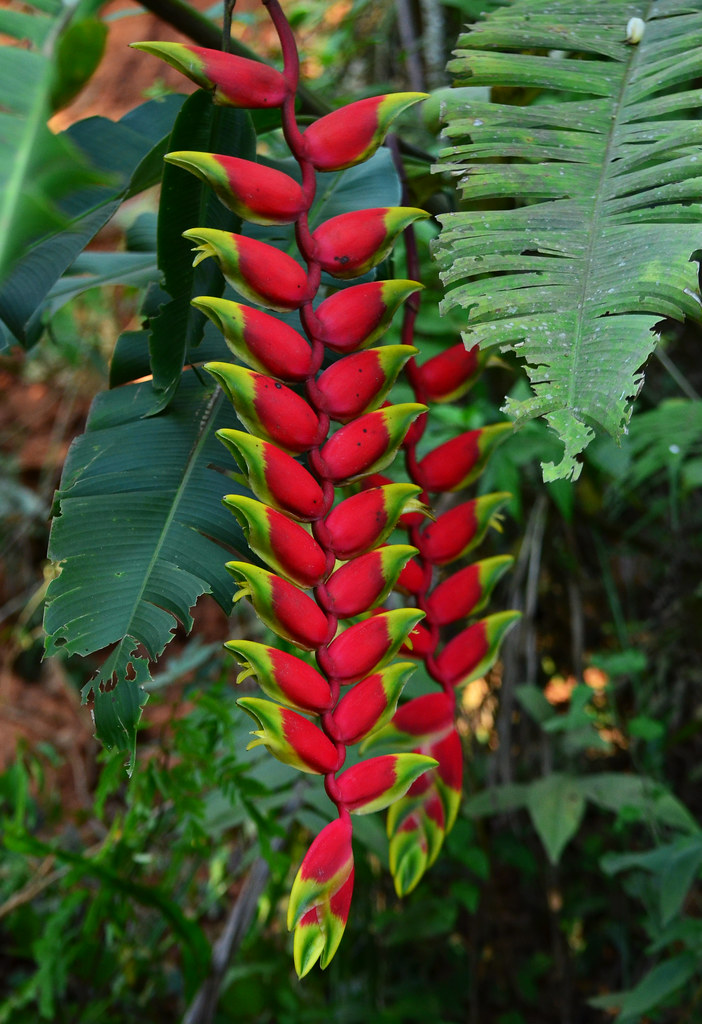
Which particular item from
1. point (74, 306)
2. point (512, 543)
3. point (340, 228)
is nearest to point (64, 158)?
point (340, 228)

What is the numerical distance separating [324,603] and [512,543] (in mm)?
1075

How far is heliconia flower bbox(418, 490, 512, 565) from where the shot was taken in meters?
0.50

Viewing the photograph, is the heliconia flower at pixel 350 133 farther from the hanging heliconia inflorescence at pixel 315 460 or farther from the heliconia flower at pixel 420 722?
the heliconia flower at pixel 420 722

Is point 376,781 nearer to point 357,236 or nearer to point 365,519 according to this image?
point 365,519

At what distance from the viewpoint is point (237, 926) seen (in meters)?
0.96

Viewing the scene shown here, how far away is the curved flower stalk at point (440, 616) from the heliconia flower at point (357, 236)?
→ 83mm

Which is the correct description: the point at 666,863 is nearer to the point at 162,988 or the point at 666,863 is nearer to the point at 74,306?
the point at 162,988

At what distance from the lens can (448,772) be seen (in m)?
0.47

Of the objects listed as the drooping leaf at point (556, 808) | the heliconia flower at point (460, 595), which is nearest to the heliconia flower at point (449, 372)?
the heliconia flower at point (460, 595)

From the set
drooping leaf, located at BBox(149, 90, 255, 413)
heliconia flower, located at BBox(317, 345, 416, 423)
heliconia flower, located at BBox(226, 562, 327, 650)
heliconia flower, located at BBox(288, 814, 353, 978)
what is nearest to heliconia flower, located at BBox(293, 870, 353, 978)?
heliconia flower, located at BBox(288, 814, 353, 978)

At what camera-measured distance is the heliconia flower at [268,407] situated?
37 centimetres

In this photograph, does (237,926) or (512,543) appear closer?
(237,926)

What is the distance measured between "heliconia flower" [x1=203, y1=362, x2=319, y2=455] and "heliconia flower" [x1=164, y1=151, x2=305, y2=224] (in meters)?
0.08

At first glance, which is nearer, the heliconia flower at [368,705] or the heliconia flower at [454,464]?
the heliconia flower at [368,705]
